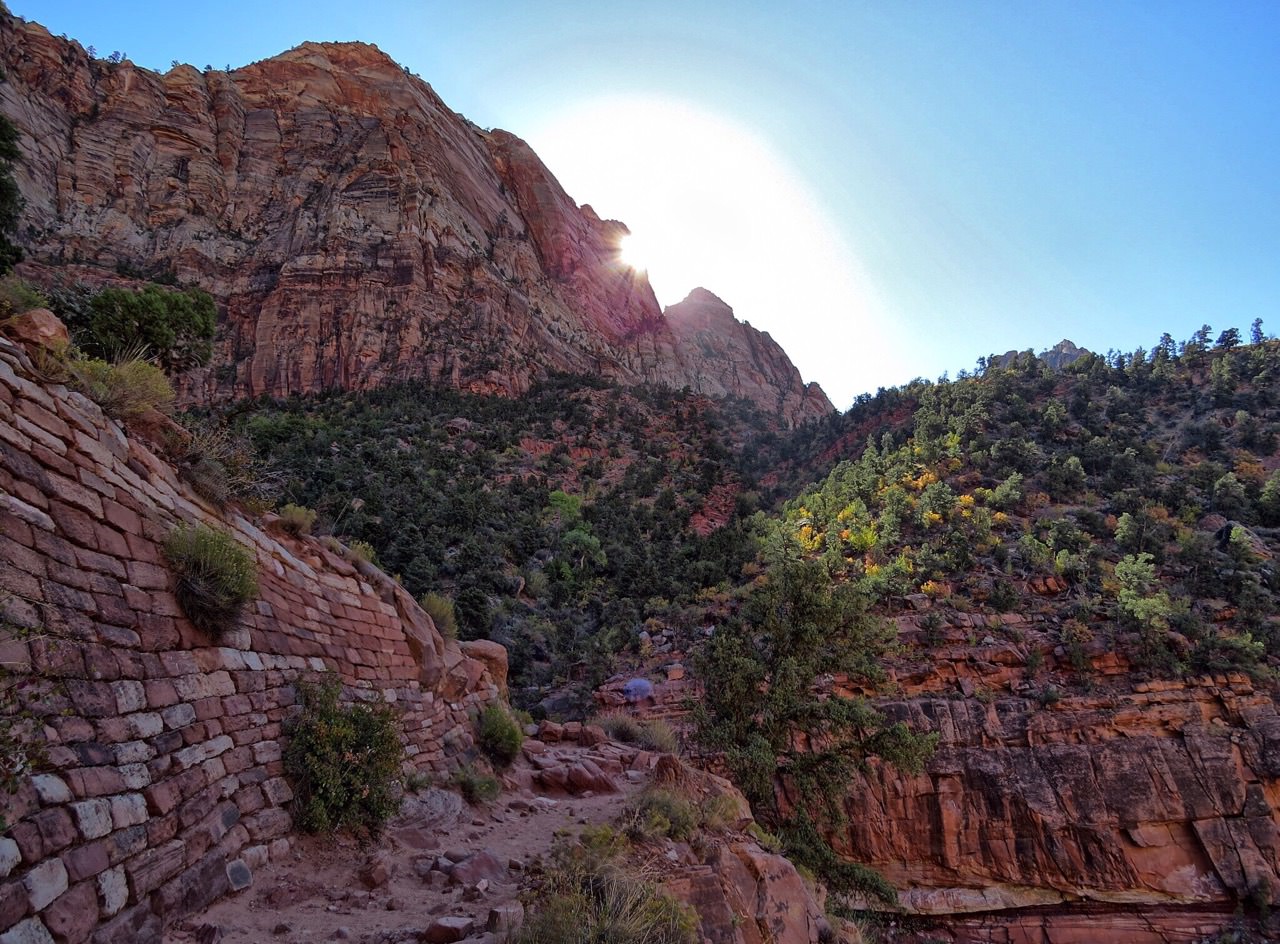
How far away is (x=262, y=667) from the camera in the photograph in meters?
5.12

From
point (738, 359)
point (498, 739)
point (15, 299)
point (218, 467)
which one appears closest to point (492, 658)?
point (498, 739)

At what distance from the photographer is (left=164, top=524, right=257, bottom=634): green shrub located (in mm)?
4363

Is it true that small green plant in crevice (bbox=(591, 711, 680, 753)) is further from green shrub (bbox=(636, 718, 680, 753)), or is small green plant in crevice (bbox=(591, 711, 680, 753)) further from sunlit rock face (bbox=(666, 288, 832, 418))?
sunlit rock face (bbox=(666, 288, 832, 418))

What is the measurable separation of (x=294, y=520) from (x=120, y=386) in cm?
243

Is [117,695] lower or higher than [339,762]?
higher

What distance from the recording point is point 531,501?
3003 cm

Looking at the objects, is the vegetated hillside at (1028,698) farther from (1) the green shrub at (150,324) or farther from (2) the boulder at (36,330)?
(1) the green shrub at (150,324)

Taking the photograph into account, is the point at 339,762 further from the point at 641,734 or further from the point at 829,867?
the point at 641,734

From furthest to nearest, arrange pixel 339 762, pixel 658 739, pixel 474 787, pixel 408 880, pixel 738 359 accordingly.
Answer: pixel 738 359
pixel 658 739
pixel 474 787
pixel 339 762
pixel 408 880

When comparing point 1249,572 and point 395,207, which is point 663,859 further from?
point 395,207

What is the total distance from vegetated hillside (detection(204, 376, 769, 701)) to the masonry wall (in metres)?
8.74

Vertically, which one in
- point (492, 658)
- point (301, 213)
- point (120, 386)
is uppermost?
point (301, 213)

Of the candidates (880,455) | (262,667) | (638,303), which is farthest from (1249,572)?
(638,303)

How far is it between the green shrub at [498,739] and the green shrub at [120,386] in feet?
19.9
